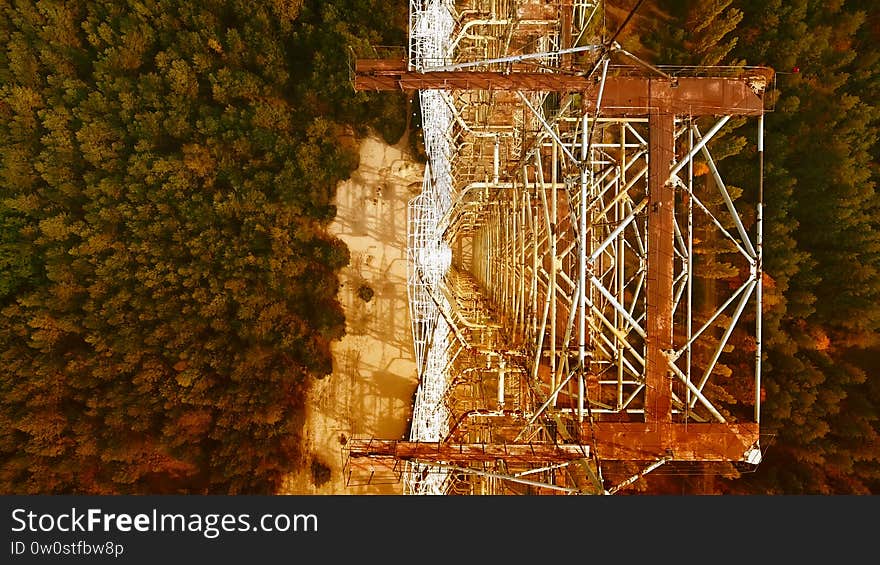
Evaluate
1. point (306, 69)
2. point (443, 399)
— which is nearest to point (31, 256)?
point (306, 69)

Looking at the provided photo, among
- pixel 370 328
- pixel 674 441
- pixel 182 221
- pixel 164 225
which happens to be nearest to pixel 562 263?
pixel 674 441

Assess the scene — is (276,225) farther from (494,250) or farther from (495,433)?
(495,433)

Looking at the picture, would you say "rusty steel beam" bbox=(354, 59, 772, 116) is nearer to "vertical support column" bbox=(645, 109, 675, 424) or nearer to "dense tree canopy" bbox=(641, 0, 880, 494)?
"vertical support column" bbox=(645, 109, 675, 424)

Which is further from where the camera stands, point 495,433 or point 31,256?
point 31,256

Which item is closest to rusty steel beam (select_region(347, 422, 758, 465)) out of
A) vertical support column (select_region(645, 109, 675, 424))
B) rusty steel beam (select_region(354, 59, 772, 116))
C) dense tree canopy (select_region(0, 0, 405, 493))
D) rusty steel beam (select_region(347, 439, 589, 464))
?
rusty steel beam (select_region(347, 439, 589, 464))

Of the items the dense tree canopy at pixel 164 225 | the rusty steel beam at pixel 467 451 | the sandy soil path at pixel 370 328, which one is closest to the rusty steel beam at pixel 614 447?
the rusty steel beam at pixel 467 451

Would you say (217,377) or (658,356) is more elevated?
(658,356)

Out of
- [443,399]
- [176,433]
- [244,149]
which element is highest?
[244,149]

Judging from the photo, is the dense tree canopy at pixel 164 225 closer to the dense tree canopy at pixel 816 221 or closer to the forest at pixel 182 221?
the forest at pixel 182 221
